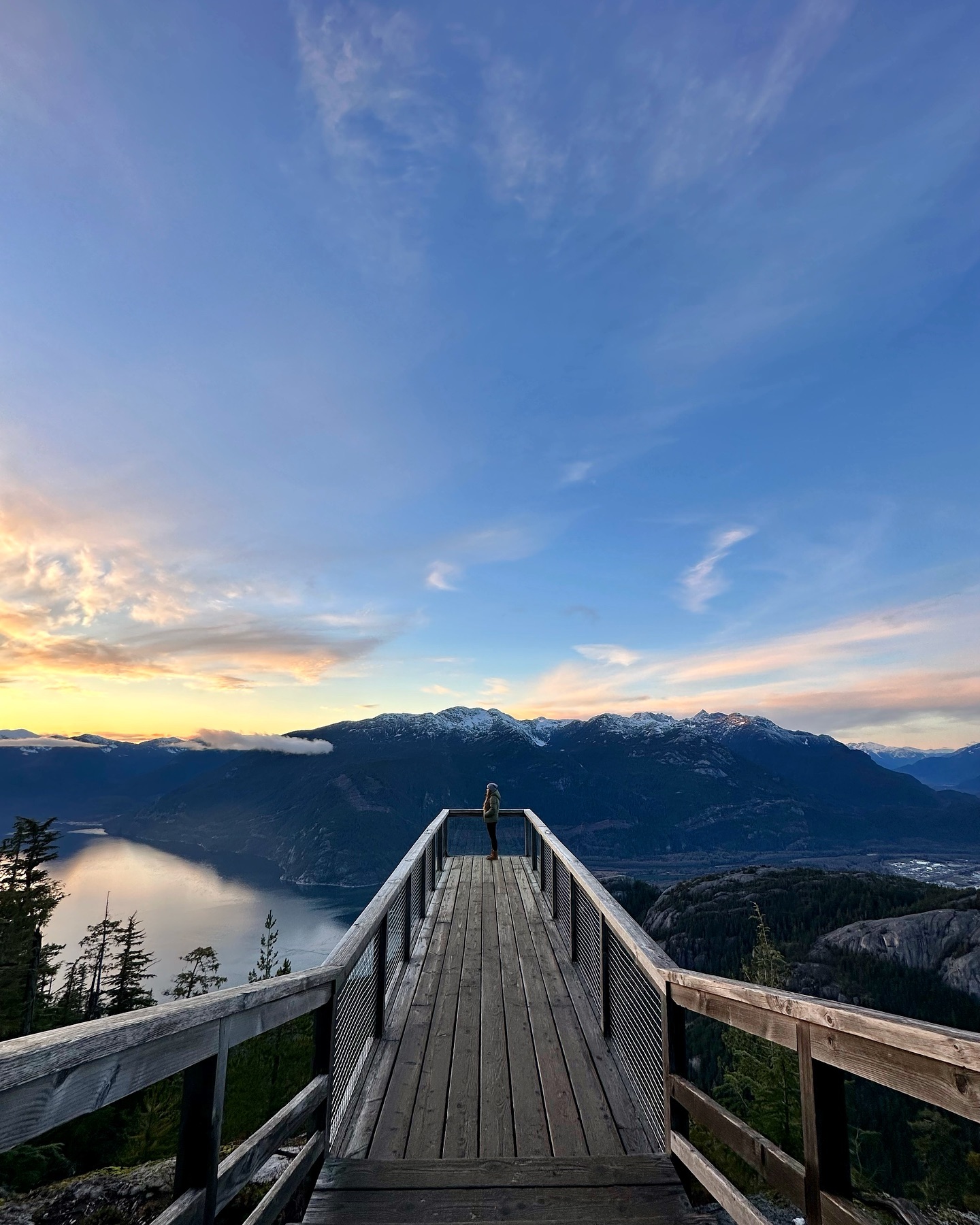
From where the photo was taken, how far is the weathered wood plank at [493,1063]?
10.4 feet

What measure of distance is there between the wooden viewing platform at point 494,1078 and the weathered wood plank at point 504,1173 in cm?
1

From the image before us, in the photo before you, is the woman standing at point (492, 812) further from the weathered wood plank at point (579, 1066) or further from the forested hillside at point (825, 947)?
the forested hillside at point (825, 947)

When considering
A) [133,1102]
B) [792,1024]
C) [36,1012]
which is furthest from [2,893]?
[792,1024]

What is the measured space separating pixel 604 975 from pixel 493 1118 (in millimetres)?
1336

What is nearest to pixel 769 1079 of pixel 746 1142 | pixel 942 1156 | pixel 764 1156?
pixel 746 1142

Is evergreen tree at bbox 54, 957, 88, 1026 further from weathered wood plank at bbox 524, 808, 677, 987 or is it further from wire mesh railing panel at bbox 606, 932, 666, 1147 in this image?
wire mesh railing panel at bbox 606, 932, 666, 1147

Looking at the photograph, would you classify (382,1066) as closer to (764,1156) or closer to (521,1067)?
(521,1067)

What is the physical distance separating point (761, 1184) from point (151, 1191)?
17.6 ft

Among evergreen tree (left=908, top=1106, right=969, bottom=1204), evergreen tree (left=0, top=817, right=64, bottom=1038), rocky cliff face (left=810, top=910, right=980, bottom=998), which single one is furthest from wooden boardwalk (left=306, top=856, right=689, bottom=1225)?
rocky cliff face (left=810, top=910, right=980, bottom=998)

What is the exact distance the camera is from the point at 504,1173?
2.80m

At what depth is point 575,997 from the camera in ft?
16.6

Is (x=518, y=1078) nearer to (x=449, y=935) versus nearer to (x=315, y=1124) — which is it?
(x=315, y=1124)

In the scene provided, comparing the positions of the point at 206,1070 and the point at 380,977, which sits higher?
the point at 206,1070

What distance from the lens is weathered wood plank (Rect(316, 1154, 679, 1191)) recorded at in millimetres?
2730
